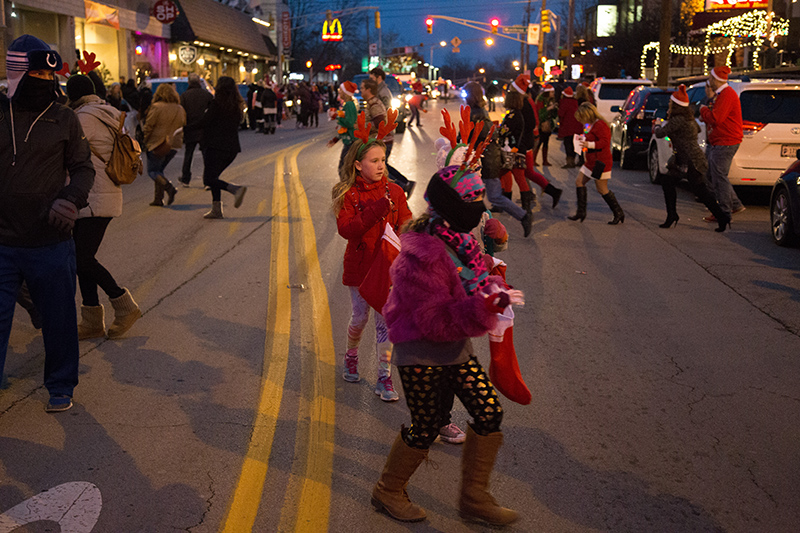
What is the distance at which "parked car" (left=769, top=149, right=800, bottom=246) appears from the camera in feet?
31.4

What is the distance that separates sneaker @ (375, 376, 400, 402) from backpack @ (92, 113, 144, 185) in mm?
2334

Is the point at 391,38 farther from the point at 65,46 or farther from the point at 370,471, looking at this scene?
the point at 370,471

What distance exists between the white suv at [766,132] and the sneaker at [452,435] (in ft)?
30.2

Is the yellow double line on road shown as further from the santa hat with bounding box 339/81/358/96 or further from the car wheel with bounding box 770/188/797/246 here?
the car wheel with bounding box 770/188/797/246

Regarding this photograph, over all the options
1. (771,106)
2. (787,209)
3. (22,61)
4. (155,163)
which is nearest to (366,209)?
(22,61)

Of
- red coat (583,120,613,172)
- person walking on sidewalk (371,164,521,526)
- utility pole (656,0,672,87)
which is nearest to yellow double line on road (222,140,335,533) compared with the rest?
person walking on sidewalk (371,164,521,526)

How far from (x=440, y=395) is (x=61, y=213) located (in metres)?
2.29

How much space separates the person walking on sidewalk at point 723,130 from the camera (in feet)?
37.4

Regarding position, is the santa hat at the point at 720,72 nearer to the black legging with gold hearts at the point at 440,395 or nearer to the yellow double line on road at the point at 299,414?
the yellow double line on road at the point at 299,414

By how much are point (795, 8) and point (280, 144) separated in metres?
17.4

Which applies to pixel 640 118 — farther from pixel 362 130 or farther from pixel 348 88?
pixel 362 130

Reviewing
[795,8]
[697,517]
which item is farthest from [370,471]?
[795,8]

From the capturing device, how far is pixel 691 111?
10844 mm

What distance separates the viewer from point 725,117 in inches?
449
